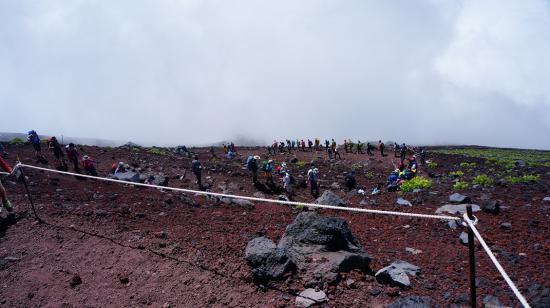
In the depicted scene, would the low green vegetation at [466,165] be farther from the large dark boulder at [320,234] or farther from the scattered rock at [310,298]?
the scattered rock at [310,298]

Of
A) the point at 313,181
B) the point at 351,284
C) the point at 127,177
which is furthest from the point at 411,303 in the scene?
the point at 127,177

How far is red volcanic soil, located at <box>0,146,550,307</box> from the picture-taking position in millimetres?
5875

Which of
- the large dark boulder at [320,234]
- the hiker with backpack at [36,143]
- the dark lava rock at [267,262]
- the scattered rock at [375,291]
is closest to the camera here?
the scattered rock at [375,291]

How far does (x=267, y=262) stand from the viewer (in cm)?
620

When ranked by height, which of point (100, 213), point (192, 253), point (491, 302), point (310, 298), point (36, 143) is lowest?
point (491, 302)

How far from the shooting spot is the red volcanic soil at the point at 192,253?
5.88m

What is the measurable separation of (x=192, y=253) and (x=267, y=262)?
1.82 meters

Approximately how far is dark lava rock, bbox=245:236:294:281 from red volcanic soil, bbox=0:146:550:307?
0.20 m

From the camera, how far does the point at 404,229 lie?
9641 millimetres

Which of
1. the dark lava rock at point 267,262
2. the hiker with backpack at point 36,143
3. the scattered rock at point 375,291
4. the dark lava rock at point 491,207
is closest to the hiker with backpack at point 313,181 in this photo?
the dark lava rock at point 491,207

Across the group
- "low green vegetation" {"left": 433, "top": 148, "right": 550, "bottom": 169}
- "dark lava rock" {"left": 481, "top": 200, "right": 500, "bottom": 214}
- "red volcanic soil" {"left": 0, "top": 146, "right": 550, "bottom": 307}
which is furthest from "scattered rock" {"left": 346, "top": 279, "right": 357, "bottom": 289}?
"low green vegetation" {"left": 433, "top": 148, "right": 550, "bottom": 169}

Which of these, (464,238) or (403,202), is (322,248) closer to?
(464,238)

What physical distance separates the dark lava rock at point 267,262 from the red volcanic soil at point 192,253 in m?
0.20

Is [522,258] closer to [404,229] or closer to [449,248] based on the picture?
[449,248]
